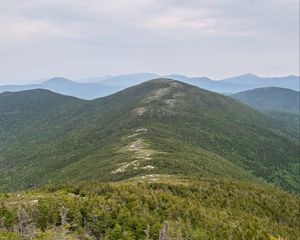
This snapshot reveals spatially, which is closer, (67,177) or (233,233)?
(233,233)

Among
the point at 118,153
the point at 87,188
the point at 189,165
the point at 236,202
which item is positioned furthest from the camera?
the point at 118,153

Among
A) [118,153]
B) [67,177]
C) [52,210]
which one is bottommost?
[67,177]

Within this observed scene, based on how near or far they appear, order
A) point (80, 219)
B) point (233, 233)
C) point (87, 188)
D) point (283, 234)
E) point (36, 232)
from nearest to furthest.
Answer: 1. point (36, 232)
2. point (80, 219)
3. point (233, 233)
4. point (87, 188)
5. point (283, 234)

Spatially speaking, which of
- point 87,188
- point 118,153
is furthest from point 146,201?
point 118,153

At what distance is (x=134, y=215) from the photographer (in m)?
49.1

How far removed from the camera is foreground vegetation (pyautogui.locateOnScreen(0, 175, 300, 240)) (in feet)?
138

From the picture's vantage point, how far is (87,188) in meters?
60.1

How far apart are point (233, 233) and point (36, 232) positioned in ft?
98.8

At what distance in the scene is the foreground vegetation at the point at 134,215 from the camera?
1658 inches

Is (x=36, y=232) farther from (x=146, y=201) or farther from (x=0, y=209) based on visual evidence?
(x=146, y=201)

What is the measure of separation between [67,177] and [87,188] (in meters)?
85.4

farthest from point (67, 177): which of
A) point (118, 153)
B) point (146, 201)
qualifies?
point (146, 201)

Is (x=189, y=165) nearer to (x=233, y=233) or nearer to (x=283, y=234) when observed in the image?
(x=283, y=234)

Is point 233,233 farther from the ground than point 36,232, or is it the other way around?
point 36,232
